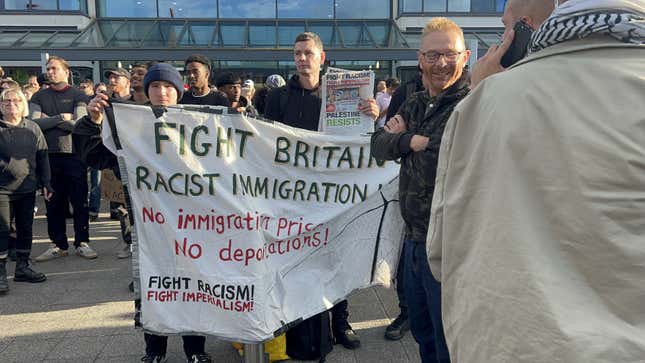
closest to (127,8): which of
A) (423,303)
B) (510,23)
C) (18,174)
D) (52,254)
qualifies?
(52,254)

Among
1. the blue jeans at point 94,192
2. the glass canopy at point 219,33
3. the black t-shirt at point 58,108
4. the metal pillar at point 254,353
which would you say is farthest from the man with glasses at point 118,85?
the glass canopy at point 219,33

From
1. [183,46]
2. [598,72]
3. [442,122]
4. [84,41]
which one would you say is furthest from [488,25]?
Answer: [598,72]

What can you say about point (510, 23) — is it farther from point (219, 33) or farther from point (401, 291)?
point (219, 33)

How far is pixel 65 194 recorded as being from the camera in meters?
5.72

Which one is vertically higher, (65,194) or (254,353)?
(65,194)

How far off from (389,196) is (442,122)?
1075 mm

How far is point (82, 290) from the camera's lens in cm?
464

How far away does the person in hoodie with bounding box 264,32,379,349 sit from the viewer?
11.1 feet

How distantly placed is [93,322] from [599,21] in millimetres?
4047

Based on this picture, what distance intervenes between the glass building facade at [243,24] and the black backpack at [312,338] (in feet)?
41.6

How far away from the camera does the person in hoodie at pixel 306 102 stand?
338 cm

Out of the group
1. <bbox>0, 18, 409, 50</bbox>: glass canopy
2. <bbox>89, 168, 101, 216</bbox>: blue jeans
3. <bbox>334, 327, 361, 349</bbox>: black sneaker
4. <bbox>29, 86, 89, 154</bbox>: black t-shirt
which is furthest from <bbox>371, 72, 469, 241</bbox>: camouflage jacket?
<bbox>0, 18, 409, 50</bbox>: glass canopy

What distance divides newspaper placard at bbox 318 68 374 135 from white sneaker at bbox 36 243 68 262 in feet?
13.3

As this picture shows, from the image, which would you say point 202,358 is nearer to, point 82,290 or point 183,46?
point 82,290
